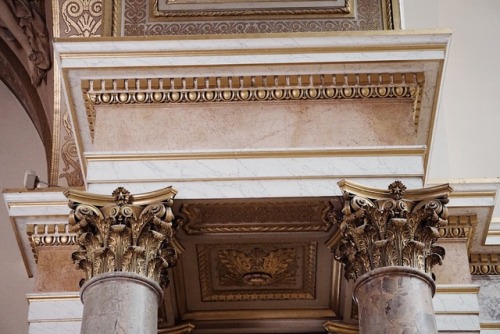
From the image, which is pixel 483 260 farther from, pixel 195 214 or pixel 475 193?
pixel 195 214

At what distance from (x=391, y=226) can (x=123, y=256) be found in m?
1.87

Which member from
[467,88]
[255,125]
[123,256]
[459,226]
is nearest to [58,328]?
[123,256]

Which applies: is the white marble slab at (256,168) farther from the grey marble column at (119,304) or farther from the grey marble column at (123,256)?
the grey marble column at (119,304)

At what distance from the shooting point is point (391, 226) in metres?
9.08

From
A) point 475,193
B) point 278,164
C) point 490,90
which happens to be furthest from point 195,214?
point 490,90

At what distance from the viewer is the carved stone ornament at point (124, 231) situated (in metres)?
8.98

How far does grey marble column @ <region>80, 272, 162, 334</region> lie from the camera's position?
8.67m

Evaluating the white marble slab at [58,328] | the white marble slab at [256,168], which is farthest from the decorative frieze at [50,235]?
the white marble slab at [256,168]

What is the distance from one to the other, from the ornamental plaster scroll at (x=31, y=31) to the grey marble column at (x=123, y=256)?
12.4ft

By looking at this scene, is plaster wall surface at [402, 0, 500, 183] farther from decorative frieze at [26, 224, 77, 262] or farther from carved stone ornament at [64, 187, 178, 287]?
carved stone ornament at [64, 187, 178, 287]

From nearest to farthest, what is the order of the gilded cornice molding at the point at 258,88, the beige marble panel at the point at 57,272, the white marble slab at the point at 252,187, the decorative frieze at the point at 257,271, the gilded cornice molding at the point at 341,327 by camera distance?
the white marble slab at the point at 252,187 < the gilded cornice molding at the point at 258,88 < the decorative frieze at the point at 257,271 < the gilded cornice molding at the point at 341,327 < the beige marble panel at the point at 57,272

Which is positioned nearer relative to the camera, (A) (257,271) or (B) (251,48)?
(B) (251,48)

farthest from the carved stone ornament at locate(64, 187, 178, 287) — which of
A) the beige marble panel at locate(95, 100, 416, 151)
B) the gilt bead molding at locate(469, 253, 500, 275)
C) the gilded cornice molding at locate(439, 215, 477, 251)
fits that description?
the gilt bead molding at locate(469, 253, 500, 275)

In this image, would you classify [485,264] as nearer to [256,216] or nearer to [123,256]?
[256,216]
